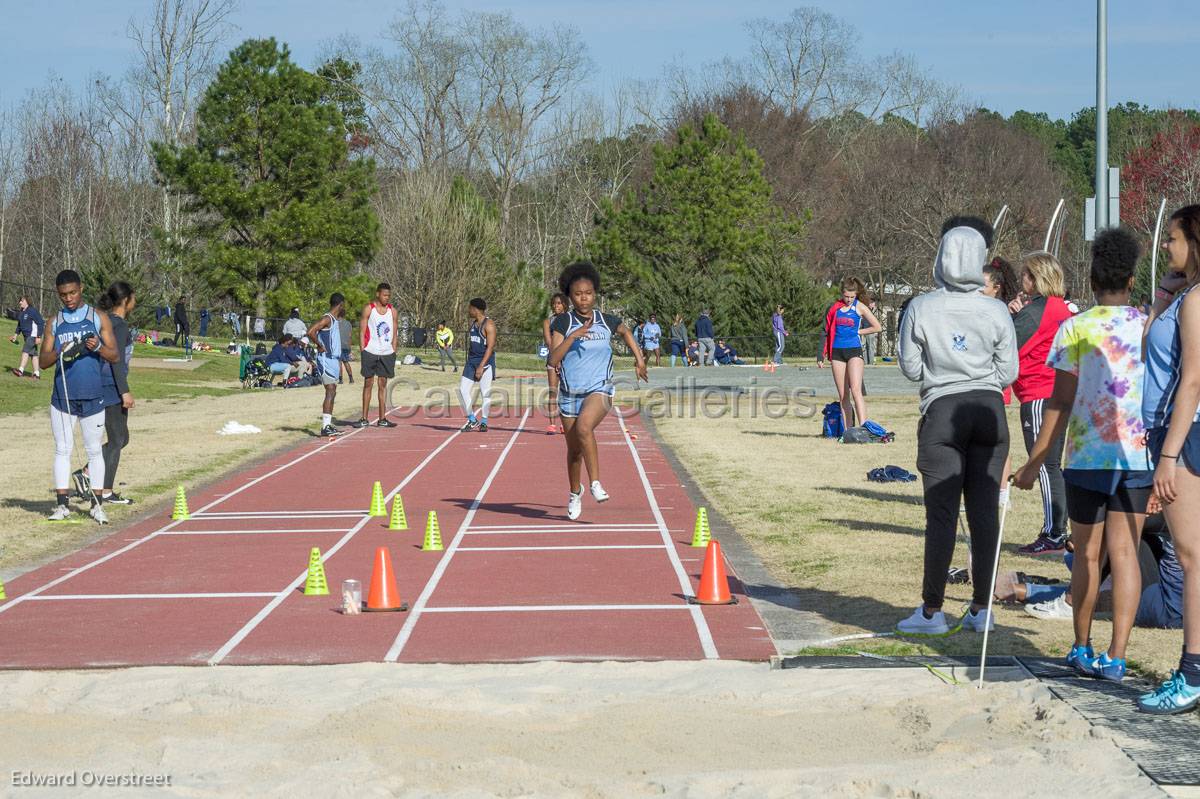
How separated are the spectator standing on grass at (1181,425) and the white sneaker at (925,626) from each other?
1.62 metres

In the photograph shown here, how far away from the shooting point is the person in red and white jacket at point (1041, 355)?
959cm

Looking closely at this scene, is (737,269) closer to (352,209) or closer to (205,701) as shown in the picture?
(352,209)

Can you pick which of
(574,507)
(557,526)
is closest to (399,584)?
(557,526)

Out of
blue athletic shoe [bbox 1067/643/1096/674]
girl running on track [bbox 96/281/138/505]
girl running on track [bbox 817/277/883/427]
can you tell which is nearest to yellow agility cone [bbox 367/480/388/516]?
girl running on track [bbox 96/281/138/505]

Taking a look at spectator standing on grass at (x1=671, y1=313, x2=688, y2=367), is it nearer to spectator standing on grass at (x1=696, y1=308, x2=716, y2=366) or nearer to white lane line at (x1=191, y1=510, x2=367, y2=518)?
spectator standing on grass at (x1=696, y1=308, x2=716, y2=366)

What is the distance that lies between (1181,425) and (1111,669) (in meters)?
1.27

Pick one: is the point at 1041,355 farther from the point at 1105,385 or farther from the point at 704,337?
the point at 704,337

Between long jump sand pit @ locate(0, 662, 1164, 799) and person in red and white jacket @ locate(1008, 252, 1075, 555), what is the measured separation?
378 cm

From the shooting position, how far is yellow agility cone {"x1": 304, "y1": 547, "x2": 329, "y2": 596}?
29.1 feet

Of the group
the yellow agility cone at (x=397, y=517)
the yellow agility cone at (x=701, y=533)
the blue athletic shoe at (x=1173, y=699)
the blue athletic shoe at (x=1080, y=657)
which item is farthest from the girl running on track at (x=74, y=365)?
the blue athletic shoe at (x=1173, y=699)

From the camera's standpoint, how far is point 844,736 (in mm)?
5645

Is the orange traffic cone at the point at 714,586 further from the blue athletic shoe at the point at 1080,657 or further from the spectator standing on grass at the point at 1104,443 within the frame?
the blue athletic shoe at the point at 1080,657

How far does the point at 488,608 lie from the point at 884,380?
29098mm

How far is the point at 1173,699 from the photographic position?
227 inches
